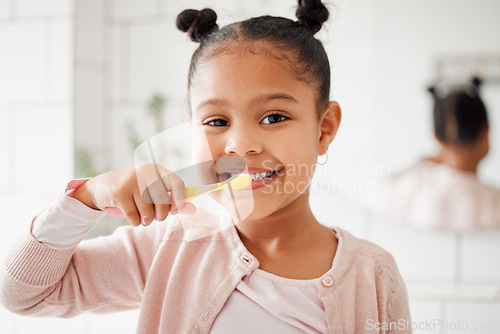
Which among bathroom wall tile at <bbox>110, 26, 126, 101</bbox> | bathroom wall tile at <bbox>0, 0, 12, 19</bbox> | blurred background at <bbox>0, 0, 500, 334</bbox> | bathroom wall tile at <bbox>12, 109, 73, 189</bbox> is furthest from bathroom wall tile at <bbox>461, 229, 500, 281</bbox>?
bathroom wall tile at <bbox>0, 0, 12, 19</bbox>

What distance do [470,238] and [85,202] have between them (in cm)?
43

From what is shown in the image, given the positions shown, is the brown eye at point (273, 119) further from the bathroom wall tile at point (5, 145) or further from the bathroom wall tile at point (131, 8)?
the bathroom wall tile at point (5, 145)

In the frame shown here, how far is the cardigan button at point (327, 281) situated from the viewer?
0.47 meters

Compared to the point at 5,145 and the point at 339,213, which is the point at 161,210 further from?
the point at 5,145

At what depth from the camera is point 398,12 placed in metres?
0.52

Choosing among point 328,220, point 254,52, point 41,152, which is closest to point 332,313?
point 328,220

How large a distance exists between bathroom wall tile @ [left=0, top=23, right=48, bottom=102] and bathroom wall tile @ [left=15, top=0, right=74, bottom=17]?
2 centimetres

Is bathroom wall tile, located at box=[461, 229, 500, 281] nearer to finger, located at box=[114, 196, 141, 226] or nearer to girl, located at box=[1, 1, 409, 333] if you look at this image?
girl, located at box=[1, 1, 409, 333]

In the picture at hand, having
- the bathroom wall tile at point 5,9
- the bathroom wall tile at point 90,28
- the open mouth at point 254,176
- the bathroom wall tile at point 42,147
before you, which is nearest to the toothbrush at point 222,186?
the open mouth at point 254,176

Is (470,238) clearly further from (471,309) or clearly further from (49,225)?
(49,225)

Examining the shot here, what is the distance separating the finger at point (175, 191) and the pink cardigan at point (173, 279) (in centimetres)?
7

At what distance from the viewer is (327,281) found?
0.47 metres

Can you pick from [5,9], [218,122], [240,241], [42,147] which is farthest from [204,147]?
[5,9]

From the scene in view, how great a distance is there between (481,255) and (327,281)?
191 millimetres
